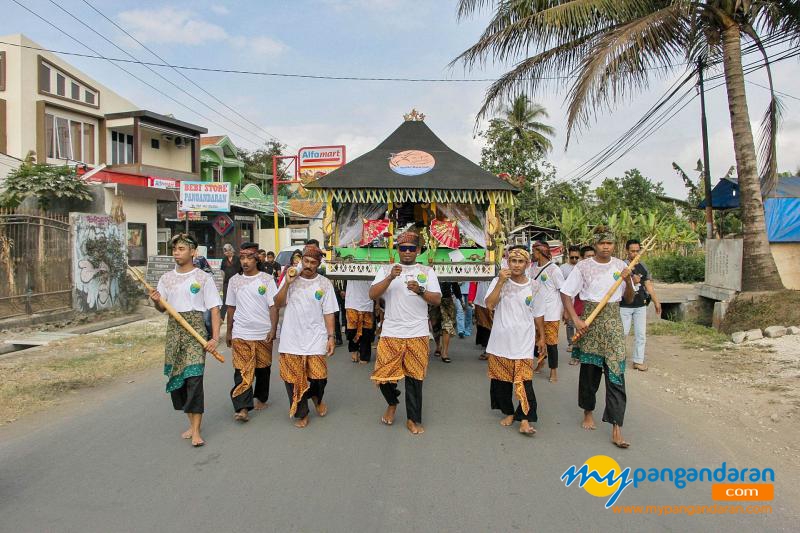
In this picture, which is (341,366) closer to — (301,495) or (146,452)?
(146,452)

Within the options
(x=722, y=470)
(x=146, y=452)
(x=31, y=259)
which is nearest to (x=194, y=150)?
(x=31, y=259)

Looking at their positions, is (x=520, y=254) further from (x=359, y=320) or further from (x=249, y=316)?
(x=359, y=320)

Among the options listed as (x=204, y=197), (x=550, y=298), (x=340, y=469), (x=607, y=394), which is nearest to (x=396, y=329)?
(x=340, y=469)

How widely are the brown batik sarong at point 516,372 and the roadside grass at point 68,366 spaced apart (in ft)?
14.9

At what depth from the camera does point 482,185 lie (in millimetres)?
7785

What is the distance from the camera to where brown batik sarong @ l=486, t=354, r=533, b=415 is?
5133 mm

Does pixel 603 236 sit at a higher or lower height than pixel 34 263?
higher

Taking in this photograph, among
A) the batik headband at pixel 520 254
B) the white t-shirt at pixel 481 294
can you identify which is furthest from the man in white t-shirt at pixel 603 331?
the white t-shirt at pixel 481 294

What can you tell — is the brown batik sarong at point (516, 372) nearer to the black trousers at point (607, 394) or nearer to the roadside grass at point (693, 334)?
the black trousers at point (607, 394)

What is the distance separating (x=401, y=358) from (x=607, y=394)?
1.74m

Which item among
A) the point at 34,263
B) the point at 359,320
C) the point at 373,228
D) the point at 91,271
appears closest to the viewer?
the point at 373,228

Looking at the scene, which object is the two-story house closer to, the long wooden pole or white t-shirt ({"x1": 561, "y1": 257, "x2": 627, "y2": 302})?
the long wooden pole

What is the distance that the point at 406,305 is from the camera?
5.23 metres

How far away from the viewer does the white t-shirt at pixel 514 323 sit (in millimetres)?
5152
